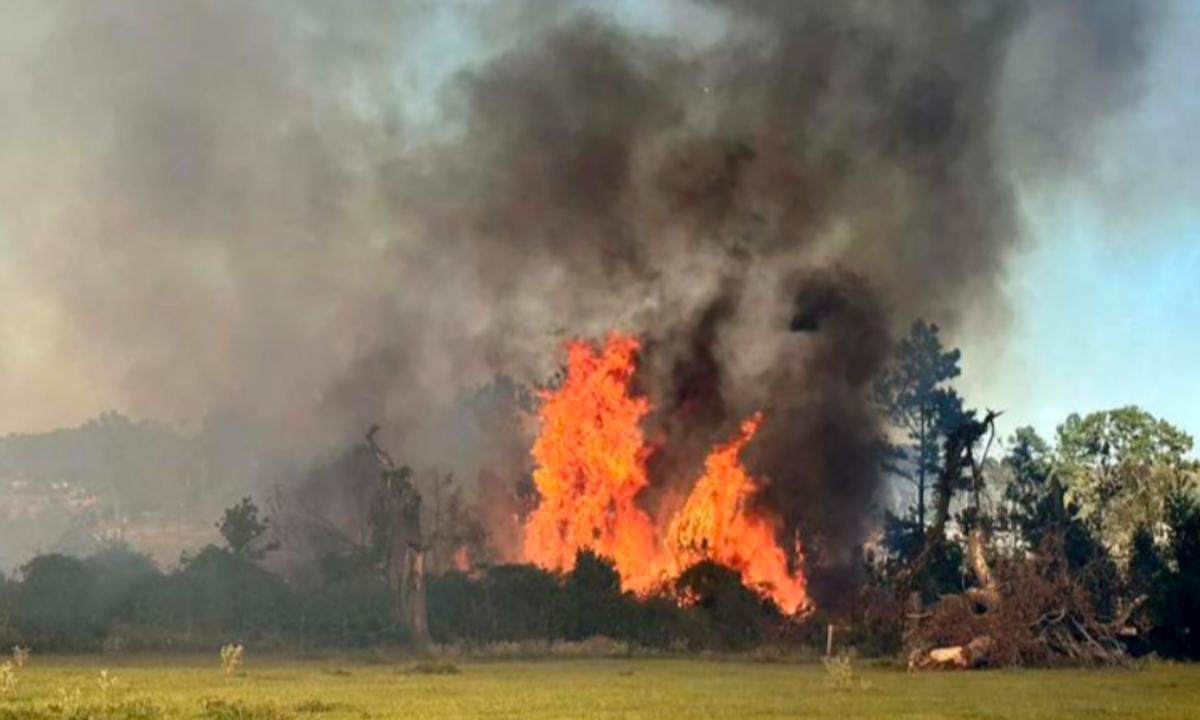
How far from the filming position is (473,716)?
3055cm

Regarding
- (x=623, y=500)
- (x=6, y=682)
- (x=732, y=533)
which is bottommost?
(x=6, y=682)

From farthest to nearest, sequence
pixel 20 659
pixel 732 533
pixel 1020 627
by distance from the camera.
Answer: pixel 732 533, pixel 1020 627, pixel 20 659

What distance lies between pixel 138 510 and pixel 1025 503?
122 m

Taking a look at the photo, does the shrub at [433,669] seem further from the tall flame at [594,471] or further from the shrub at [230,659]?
the tall flame at [594,471]

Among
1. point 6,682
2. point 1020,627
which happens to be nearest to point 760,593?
point 1020,627

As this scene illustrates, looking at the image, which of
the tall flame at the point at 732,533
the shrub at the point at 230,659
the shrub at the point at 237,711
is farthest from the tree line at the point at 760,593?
the shrub at the point at 237,711

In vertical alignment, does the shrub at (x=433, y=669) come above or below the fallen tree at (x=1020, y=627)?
below

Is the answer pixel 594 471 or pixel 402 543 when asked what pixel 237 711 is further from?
pixel 594 471

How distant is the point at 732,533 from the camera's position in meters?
88.1

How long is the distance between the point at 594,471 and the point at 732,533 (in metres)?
11.3

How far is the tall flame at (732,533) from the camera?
285 feet

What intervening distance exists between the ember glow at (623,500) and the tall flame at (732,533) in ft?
0.24

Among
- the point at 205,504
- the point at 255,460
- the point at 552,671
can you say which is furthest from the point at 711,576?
the point at 205,504

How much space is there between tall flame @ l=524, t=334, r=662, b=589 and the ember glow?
75mm
